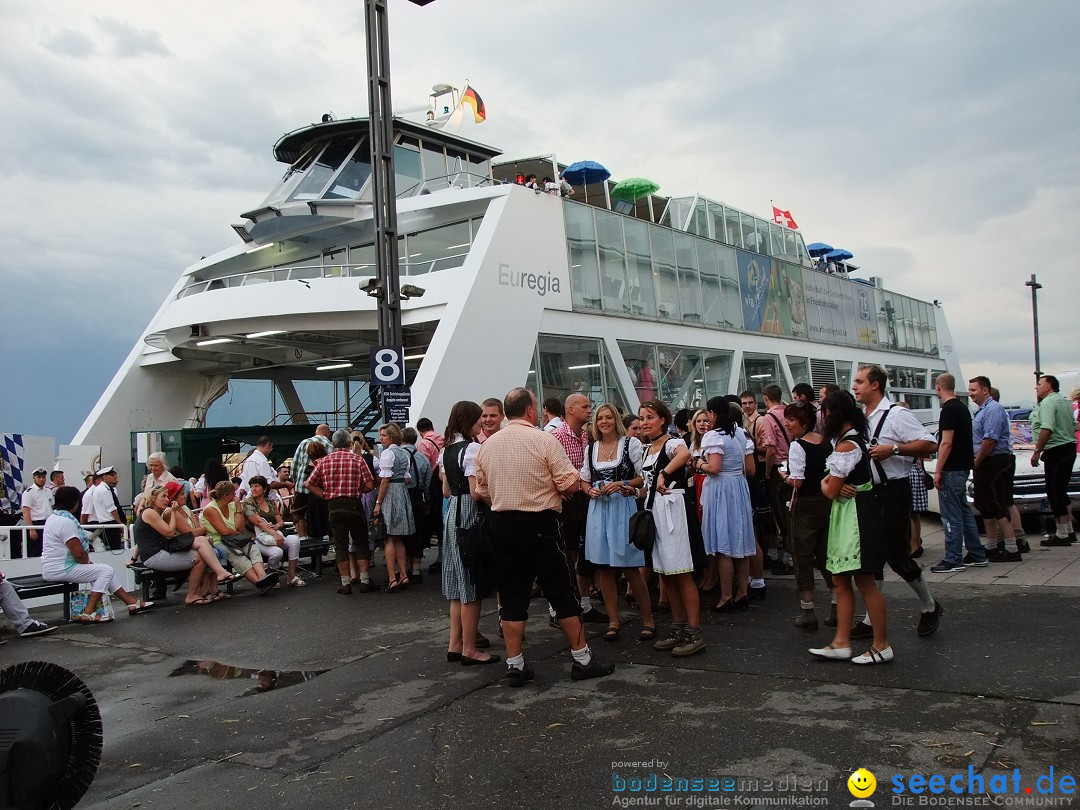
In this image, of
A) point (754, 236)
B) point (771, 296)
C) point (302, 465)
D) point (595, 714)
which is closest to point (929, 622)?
point (595, 714)

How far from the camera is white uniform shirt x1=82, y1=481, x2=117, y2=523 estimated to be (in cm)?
1308

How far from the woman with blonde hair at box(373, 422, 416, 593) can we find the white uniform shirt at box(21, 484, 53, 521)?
8.22 metres

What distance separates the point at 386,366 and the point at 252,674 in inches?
250

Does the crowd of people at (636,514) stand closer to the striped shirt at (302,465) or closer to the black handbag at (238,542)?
the black handbag at (238,542)

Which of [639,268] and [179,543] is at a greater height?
[639,268]

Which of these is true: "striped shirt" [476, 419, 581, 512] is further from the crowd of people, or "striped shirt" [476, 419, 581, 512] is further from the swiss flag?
the swiss flag

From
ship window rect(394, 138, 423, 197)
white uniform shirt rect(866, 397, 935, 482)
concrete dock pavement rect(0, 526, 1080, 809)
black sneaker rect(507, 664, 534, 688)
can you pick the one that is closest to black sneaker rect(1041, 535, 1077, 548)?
concrete dock pavement rect(0, 526, 1080, 809)

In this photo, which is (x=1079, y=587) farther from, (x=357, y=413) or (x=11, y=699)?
(x=357, y=413)

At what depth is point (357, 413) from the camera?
25.5 meters

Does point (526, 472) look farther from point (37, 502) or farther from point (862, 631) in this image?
point (37, 502)

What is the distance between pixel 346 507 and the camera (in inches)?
381

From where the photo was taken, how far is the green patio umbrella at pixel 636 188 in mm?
22094

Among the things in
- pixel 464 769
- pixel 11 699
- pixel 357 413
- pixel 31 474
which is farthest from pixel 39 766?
pixel 357 413

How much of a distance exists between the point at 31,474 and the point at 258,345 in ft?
20.1
